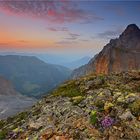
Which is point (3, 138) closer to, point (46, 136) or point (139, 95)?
point (46, 136)

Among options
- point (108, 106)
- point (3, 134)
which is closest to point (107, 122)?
point (108, 106)

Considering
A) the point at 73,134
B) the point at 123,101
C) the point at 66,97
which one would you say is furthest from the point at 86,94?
the point at 73,134

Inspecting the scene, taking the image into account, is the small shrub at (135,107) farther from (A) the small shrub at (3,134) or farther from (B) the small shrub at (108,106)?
(A) the small shrub at (3,134)

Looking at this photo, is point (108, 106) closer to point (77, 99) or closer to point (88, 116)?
point (88, 116)

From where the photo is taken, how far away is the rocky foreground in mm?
15055

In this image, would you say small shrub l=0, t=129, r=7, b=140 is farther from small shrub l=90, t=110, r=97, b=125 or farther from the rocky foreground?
small shrub l=90, t=110, r=97, b=125

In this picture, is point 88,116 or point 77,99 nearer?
point 88,116

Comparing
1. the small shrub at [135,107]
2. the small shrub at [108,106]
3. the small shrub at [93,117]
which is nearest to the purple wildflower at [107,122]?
the small shrub at [93,117]

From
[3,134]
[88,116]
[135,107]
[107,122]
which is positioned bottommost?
[3,134]

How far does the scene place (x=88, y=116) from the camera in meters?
16.3

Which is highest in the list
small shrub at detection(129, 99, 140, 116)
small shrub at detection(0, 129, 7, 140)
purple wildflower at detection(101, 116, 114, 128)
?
small shrub at detection(129, 99, 140, 116)

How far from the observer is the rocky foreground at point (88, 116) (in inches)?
593

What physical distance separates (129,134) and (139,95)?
3820 mm

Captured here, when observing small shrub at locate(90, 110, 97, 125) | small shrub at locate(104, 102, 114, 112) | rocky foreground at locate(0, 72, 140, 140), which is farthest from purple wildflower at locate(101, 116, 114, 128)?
small shrub at locate(104, 102, 114, 112)
